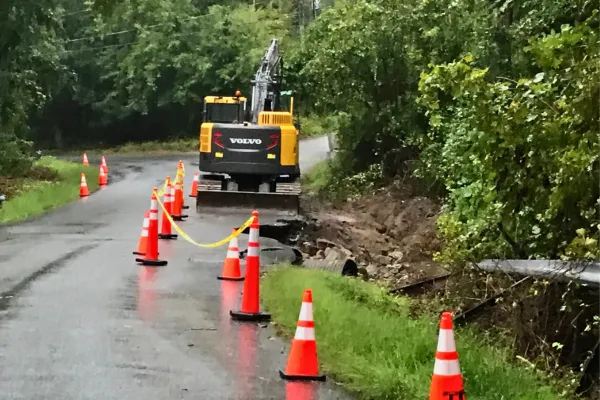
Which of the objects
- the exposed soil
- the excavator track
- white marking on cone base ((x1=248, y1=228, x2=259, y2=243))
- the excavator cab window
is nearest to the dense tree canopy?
the exposed soil

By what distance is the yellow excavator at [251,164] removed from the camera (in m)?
22.8

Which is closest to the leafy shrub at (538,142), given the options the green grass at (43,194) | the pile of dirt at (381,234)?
the pile of dirt at (381,234)

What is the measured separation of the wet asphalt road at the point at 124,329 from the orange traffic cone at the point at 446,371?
161 centimetres

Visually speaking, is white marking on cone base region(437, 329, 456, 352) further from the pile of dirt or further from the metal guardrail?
the pile of dirt

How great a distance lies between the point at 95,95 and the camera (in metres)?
54.9

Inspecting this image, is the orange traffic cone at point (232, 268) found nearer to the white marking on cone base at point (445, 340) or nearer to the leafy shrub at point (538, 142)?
the leafy shrub at point (538, 142)

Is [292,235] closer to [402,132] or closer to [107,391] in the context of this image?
[402,132]

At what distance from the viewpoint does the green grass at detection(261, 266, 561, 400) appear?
7.21 meters

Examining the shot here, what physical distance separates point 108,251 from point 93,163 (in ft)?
89.8

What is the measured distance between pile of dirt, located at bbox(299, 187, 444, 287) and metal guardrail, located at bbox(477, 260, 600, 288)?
22.6 ft

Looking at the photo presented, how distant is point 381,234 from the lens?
23109 millimetres

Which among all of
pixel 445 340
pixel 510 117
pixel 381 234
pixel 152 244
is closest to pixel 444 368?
pixel 445 340

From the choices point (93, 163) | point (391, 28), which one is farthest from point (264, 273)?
point (93, 163)

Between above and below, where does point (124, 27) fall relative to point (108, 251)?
above
